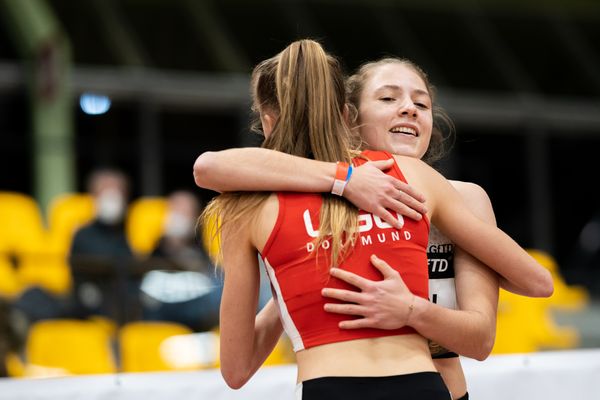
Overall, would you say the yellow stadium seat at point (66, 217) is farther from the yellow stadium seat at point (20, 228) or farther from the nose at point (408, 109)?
the nose at point (408, 109)

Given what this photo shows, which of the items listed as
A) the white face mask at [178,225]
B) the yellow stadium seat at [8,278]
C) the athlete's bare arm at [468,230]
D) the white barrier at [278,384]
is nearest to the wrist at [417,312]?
the athlete's bare arm at [468,230]

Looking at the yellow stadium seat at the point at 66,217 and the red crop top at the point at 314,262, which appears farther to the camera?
the yellow stadium seat at the point at 66,217

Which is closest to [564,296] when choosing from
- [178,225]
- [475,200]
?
[178,225]

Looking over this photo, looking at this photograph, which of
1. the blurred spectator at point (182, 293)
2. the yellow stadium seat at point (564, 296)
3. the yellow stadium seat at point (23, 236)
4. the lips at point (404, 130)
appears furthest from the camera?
the yellow stadium seat at point (564, 296)

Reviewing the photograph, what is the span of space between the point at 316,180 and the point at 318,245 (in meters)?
0.15

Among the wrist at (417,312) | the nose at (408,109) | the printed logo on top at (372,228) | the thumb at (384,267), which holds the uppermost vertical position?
the nose at (408,109)

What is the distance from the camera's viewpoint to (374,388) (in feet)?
6.78

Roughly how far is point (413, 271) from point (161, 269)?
3.86 metres

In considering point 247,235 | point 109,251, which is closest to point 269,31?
point 109,251

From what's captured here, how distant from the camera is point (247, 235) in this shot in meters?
2.22

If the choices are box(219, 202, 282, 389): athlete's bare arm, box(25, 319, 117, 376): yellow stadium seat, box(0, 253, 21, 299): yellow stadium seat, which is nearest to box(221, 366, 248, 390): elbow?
box(219, 202, 282, 389): athlete's bare arm

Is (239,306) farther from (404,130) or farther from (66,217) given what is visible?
(66,217)

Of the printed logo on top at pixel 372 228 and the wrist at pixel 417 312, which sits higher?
the printed logo on top at pixel 372 228

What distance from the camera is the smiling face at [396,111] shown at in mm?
2490
